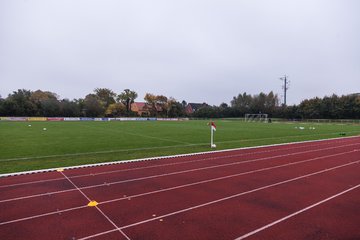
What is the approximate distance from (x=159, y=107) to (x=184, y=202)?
88.4m

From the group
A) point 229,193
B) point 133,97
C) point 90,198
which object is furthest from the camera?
point 133,97

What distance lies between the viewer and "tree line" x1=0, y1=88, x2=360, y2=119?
62.8 m

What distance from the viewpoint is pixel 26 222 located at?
4938 millimetres

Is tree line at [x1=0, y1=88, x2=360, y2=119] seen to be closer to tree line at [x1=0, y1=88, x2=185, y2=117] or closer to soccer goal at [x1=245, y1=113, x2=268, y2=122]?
tree line at [x1=0, y1=88, x2=185, y2=117]

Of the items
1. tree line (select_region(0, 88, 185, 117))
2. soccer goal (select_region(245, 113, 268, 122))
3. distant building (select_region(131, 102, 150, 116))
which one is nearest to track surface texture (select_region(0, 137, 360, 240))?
soccer goal (select_region(245, 113, 268, 122))

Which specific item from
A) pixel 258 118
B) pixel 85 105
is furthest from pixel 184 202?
pixel 85 105

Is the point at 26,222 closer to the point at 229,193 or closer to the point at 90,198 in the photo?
the point at 90,198

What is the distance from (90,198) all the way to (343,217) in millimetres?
5126

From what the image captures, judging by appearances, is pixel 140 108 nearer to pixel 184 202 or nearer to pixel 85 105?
pixel 85 105

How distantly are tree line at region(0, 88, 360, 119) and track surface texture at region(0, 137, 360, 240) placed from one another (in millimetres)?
60005

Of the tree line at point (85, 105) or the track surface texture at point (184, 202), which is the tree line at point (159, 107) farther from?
the track surface texture at point (184, 202)

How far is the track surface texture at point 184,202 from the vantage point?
4617 millimetres

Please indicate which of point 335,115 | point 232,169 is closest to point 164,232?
point 232,169

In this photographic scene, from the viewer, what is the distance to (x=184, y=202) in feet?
19.6
